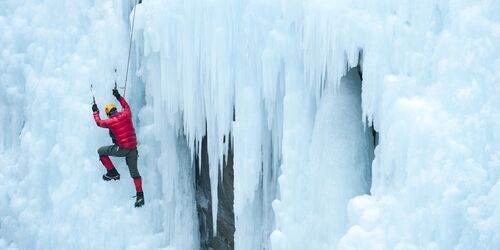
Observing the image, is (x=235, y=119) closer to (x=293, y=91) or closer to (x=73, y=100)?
(x=293, y=91)

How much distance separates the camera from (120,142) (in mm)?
7562

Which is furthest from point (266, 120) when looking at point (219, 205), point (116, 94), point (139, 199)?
point (139, 199)

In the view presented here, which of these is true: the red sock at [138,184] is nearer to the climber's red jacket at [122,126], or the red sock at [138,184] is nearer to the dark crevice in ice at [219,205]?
the climber's red jacket at [122,126]

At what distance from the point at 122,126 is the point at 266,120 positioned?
1868mm

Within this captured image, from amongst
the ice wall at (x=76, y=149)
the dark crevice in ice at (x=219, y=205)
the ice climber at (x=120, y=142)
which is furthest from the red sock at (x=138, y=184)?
the dark crevice in ice at (x=219, y=205)

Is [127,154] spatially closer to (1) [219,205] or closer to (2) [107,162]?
(2) [107,162]

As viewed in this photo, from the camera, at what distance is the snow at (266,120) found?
5.12m

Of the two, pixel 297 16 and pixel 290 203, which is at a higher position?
pixel 297 16

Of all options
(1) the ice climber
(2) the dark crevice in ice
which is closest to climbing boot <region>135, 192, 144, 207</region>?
(1) the ice climber

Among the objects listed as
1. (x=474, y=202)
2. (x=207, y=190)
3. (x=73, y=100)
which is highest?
(x=73, y=100)

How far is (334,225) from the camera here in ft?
20.2

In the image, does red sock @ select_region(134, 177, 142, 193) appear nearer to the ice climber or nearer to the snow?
the ice climber

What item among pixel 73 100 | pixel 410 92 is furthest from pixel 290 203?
pixel 73 100

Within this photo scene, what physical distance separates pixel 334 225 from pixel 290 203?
536 mm
